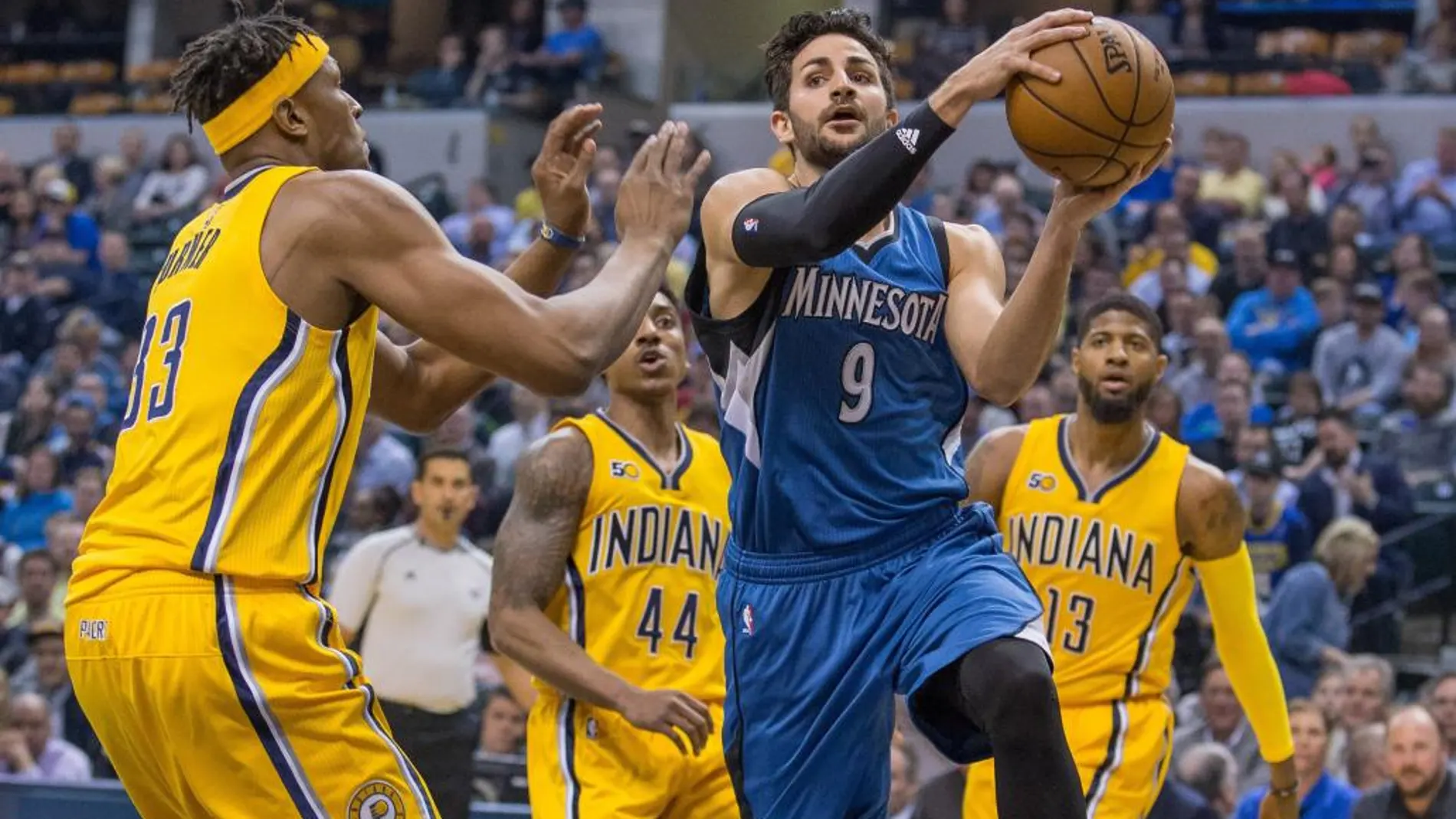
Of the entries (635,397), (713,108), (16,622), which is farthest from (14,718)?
(713,108)

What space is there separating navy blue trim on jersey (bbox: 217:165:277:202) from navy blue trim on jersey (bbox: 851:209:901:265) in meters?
1.40

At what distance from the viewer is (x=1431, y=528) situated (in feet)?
35.3

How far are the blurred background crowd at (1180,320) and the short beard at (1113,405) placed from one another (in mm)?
1329

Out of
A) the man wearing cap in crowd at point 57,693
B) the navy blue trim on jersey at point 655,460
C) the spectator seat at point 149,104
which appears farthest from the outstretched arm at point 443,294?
the spectator seat at point 149,104

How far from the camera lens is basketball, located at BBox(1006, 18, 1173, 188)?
4.21m

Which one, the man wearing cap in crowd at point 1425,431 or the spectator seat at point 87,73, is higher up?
the spectator seat at point 87,73

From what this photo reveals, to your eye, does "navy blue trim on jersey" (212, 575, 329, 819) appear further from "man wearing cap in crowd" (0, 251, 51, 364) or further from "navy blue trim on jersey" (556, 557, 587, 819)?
"man wearing cap in crowd" (0, 251, 51, 364)

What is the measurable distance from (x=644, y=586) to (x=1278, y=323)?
7.65 metres

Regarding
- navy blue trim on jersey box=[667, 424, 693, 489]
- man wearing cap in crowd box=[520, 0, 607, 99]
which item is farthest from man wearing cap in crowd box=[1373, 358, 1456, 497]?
man wearing cap in crowd box=[520, 0, 607, 99]

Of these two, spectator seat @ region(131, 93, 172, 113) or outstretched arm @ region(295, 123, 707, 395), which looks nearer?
outstretched arm @ region(295, 123, 707, 395)

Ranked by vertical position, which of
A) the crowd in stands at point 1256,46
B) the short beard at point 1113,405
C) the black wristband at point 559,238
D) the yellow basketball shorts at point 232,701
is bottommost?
the yellow basketball shorts at point 232,701

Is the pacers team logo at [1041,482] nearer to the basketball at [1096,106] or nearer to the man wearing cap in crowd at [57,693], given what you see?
the basketball at [1096,106]

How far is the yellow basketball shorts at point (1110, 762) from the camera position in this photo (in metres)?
6.03

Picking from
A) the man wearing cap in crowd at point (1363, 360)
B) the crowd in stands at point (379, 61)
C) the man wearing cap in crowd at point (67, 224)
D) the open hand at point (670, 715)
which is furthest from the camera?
the crowd in stands at point (379, 61)
